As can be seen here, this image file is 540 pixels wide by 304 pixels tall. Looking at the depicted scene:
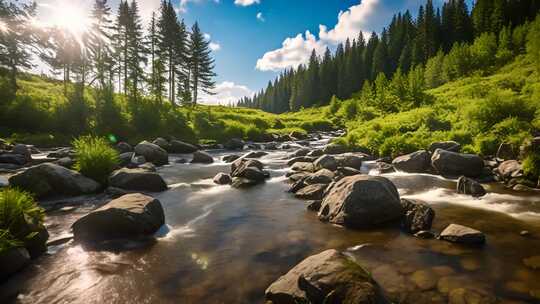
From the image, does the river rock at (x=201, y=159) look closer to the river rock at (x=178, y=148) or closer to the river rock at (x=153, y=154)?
the river rock at (x=153, y=154)

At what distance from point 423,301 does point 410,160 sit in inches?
504

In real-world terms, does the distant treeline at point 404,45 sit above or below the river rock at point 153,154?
above

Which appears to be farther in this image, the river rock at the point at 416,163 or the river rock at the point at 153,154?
the river rock at the point at 153,154

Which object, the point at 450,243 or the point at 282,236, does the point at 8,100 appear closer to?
the point at 282,236

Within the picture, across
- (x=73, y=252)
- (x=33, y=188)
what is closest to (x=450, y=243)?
(x=73, y=252)

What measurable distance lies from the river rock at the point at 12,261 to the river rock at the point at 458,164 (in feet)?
54.4

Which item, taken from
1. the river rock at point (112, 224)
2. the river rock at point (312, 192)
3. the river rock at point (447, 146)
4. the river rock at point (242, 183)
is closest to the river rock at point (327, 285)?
the river rock at point (112, 224)

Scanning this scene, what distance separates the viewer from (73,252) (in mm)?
7164

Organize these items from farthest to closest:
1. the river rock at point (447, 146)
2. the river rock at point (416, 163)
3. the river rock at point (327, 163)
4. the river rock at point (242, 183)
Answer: the river rock at point (447, 146), the river rock at point (327, 163), the river rock at point (416, 163), the river rock at point (242, 183)

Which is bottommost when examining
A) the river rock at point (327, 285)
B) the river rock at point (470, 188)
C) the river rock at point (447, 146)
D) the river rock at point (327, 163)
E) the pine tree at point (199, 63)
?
the river rock at point (327, 285)

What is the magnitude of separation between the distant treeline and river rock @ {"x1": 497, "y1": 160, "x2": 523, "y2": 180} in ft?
248

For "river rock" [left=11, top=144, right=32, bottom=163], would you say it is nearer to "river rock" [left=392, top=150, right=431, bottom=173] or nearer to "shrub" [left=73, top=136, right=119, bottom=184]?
"shrub" [left=73, top=136, right=119, bottom=184]

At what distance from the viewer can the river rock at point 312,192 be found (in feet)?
39.4

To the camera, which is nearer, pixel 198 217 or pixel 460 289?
pixel 460 289
